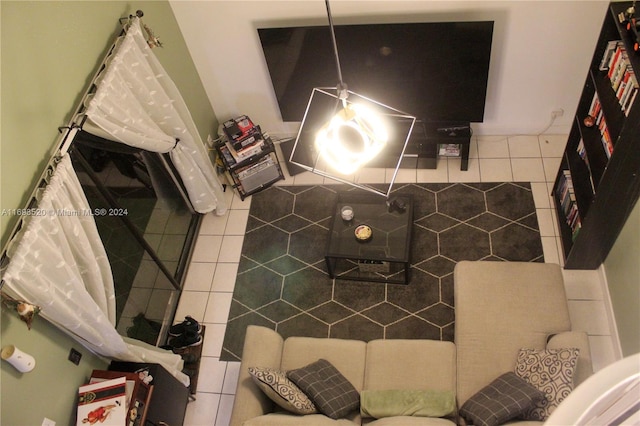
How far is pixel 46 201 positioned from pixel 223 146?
2.11 metres

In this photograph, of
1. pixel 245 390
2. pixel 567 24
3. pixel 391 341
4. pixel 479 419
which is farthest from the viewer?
pixel 567 24

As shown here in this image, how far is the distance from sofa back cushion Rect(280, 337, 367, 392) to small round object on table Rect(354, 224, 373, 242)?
819 millimetres

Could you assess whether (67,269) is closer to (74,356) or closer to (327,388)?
(74,356)

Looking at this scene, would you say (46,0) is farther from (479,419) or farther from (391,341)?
(479,419)

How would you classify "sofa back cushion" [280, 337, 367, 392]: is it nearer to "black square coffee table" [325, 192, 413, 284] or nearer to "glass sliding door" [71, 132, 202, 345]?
"black square coffee table" [325, 192, 413, 284]

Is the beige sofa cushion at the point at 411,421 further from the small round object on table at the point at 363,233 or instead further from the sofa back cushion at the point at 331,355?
the small round object on table at the point at 363,233

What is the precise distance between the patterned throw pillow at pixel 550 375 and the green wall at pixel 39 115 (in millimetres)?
2461

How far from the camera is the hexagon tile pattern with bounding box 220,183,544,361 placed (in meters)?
4.11

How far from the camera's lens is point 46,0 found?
2955 mm

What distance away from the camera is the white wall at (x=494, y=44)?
3.95m

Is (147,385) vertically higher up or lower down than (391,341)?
lower down

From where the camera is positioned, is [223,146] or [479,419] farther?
Result: [223,146]

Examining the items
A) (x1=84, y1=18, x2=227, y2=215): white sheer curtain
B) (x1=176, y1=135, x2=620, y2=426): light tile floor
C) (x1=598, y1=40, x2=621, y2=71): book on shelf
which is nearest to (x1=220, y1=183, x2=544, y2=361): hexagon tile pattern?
(x1=176, y1=135, x2=620, y2=426): light tile floor

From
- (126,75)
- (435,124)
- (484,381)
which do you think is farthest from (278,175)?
(484,381)
